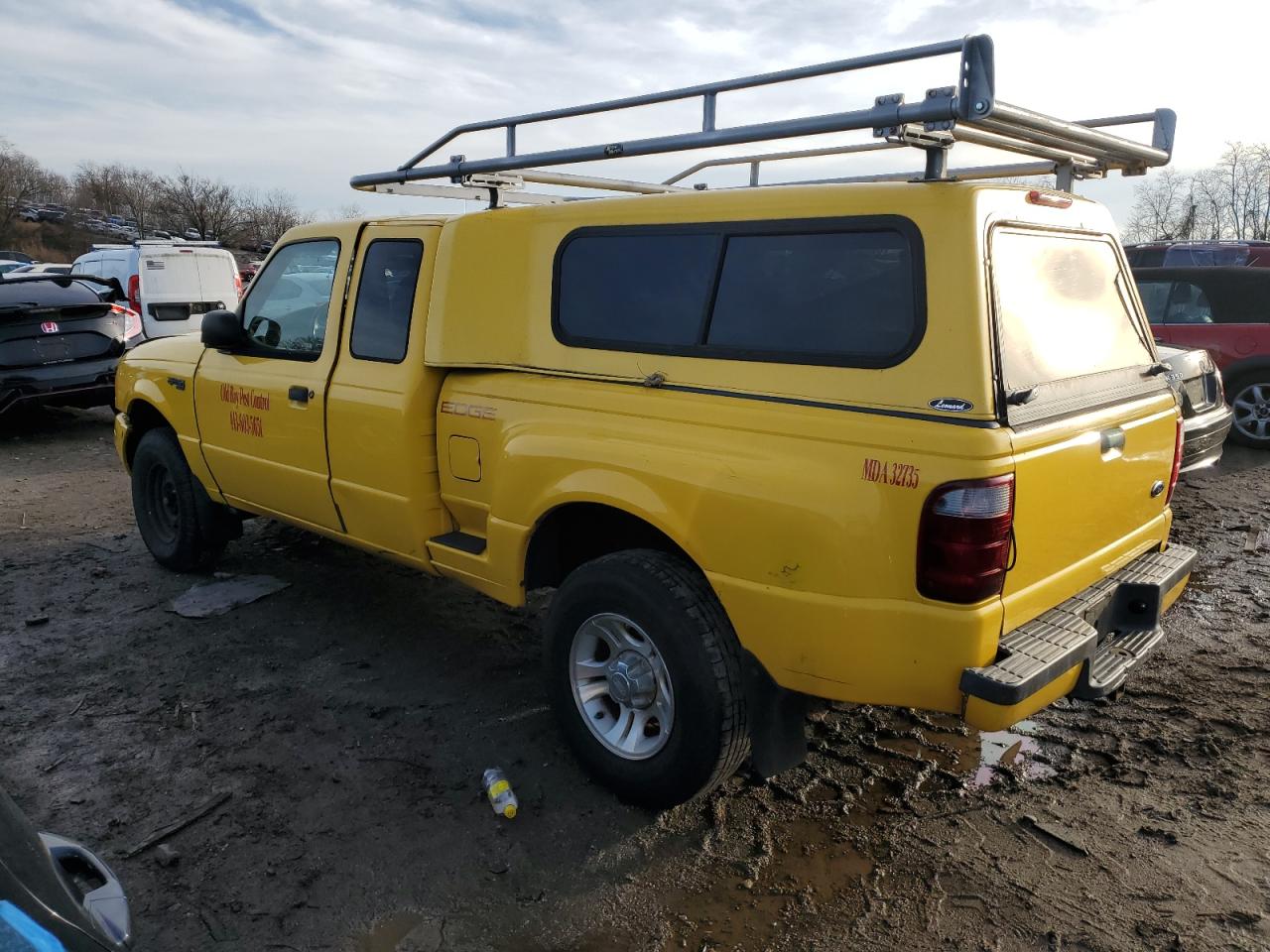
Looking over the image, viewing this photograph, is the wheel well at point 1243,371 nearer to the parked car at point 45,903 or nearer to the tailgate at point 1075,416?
the tailgate at point 1075,416

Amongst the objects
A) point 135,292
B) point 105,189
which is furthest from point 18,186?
point 135,292

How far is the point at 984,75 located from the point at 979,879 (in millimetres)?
2373

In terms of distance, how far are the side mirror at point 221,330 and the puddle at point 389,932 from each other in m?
3.07

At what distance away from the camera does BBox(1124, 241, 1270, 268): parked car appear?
11273 mm

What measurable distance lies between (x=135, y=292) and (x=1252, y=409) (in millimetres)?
12662

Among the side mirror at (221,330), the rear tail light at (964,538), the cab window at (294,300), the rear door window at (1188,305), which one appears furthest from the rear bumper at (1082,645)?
the rear door window at (1188,305)

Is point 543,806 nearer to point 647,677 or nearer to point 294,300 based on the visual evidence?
point 647,677

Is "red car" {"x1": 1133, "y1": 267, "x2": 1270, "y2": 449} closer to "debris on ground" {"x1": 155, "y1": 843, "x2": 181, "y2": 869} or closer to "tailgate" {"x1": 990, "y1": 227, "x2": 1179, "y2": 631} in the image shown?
"tailgate" {"x1": 990, "y1": 227, "x2": 1179, "y2": 631}

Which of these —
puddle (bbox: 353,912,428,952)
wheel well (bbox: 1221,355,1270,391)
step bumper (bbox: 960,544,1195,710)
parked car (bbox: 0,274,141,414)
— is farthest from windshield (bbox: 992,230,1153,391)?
parked car (bbox: 0,274,141,414)

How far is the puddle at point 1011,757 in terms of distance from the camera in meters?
3.45

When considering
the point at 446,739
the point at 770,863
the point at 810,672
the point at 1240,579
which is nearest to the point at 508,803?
Answer: the point at 446,739

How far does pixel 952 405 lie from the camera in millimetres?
2482

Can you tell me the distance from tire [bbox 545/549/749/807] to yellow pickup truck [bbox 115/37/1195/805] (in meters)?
0.01

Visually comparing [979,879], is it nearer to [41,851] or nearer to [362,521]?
[41,851]
